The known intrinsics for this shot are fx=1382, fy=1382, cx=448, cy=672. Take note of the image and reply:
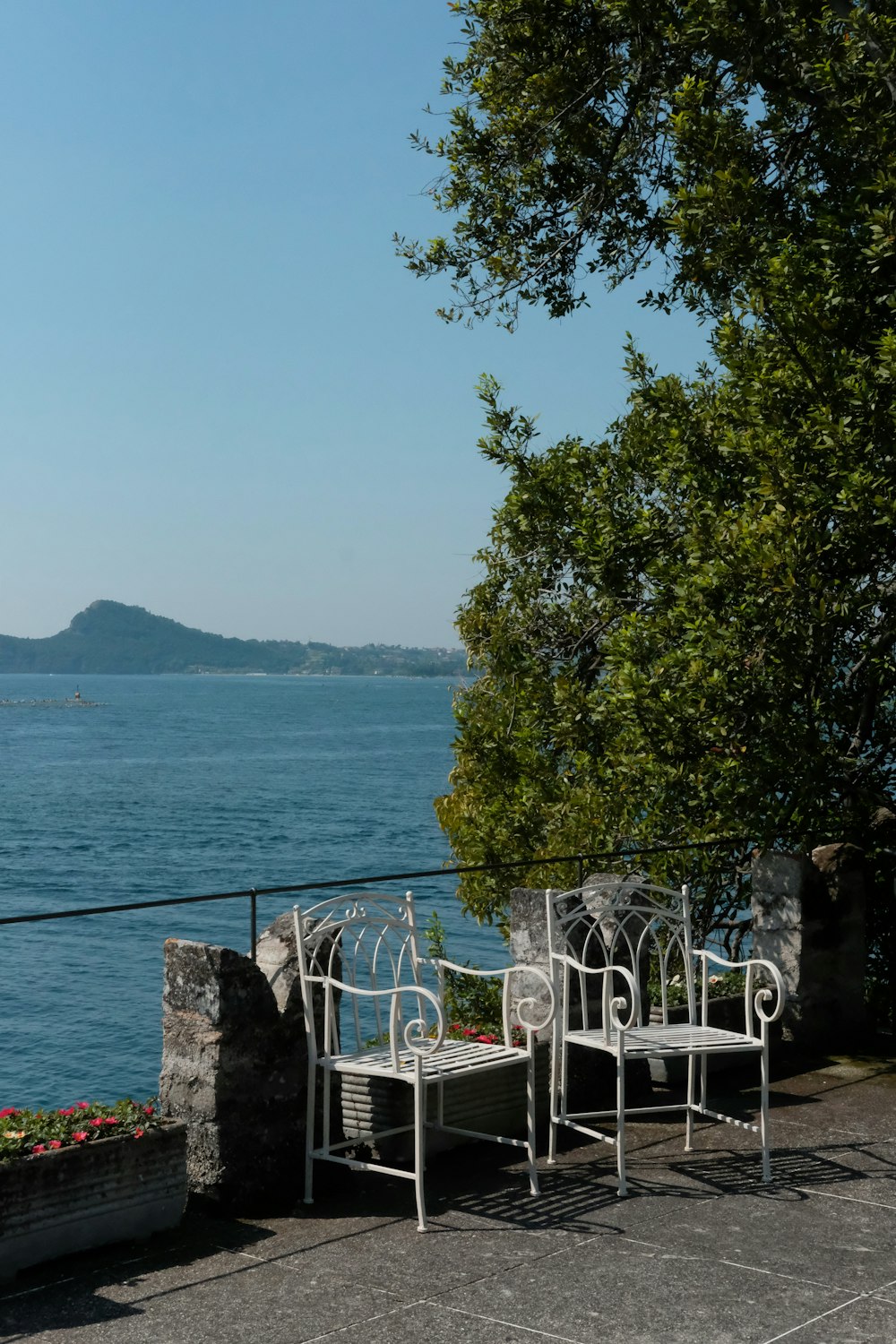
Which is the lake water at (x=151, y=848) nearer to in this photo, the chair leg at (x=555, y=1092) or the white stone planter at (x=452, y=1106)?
the white stone planter at (x=452, y=1106)

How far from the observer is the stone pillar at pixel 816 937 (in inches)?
292

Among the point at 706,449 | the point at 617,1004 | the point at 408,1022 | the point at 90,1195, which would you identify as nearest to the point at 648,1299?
the point at 617,1004

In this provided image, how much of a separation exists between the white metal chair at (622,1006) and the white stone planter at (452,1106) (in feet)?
0.50

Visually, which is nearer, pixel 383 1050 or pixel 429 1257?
pixel 429 1257

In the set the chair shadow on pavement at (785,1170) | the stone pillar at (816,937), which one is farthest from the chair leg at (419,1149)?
the stone pillar at (816,937)

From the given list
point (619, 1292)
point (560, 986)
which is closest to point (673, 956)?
point (560, 986)

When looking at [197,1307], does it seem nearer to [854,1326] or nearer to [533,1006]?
[854,1326]

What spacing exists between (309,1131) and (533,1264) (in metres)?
1.09

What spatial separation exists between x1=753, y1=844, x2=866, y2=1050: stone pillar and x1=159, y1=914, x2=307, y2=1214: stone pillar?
3.21 m

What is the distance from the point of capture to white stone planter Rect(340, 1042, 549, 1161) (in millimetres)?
5566

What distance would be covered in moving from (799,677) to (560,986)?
107 inches

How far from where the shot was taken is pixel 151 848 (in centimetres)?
4888

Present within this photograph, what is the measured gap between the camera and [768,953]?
7.55 m

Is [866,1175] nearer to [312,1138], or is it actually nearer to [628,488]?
[312,1138]
